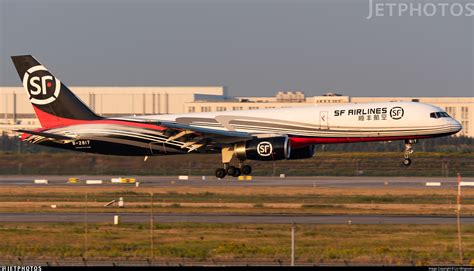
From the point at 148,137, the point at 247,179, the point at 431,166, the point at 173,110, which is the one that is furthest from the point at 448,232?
the point at 173,110

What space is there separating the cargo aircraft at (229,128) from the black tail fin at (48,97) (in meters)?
0.07

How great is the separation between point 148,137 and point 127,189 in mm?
13308

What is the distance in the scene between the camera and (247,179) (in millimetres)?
84812

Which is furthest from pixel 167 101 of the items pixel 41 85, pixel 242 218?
pixel 242 218

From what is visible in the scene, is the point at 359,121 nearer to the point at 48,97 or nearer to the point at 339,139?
the point at 339,139

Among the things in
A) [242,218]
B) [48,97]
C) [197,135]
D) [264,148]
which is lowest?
[242,218]

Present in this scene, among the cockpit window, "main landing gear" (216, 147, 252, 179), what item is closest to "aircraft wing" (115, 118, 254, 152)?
"main landing gear" (216, 147, 252, 179)

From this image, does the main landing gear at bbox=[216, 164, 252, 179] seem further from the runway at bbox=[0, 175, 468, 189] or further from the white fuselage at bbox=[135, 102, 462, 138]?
the runway at bbox=[0, 175, 468, 189]

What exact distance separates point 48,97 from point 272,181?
26.1 m

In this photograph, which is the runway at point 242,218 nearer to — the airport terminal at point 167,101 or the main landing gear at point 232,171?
the main landing gear at point 232,171

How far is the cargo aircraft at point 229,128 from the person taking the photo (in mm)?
58250

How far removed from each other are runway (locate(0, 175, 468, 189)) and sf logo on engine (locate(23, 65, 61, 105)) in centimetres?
1801

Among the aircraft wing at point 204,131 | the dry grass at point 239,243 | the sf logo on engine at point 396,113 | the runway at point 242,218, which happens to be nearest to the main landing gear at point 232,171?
the aircraft wing at point 204,131

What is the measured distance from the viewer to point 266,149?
5809 centimetres
